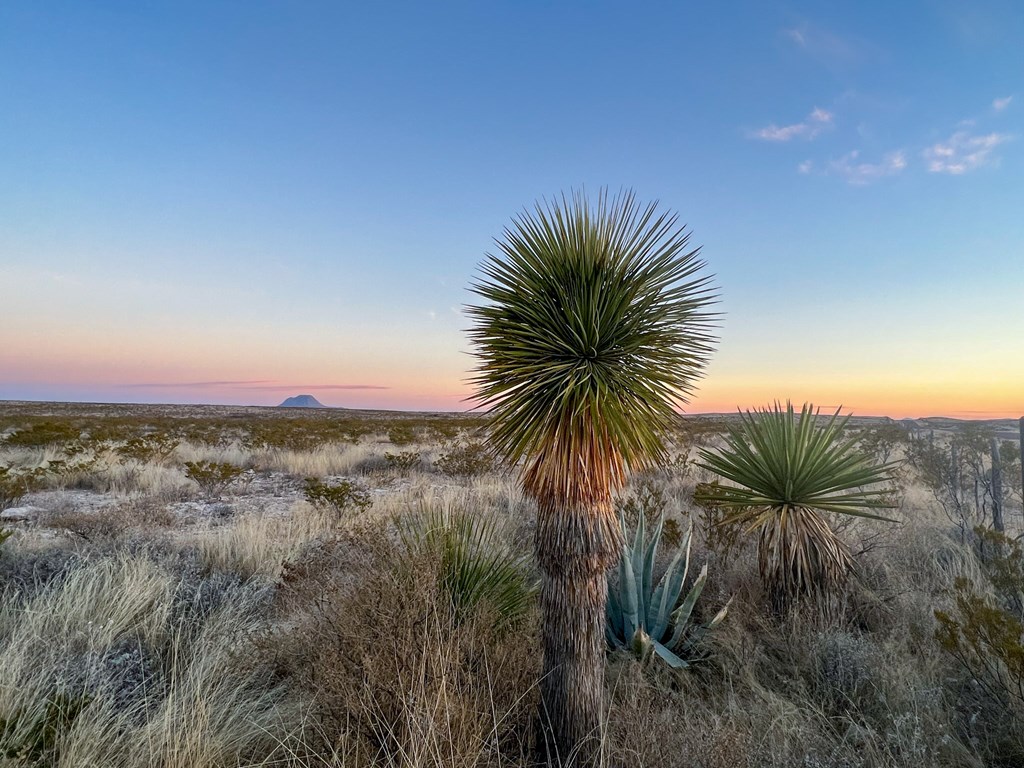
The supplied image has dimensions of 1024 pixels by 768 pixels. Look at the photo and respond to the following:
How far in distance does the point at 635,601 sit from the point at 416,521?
2119 mm

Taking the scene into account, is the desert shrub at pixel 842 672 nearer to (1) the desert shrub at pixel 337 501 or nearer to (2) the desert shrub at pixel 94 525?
(1) the desert shrub at pixel 337 501

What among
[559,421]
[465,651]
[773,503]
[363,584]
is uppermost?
[559,421]

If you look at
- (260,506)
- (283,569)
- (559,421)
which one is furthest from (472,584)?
(260,506)

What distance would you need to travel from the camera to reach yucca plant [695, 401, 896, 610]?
4750 mm

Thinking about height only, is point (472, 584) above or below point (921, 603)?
above

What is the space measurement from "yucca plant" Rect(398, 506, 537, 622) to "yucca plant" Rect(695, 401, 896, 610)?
212 cm

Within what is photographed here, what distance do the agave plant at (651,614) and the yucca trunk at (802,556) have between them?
677 mm

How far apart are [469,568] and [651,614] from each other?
1962 mm

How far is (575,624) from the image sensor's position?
3.13 metres

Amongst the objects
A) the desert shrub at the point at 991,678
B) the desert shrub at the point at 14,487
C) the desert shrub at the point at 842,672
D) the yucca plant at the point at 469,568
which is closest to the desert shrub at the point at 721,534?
the desert shrub at the point at 842,672

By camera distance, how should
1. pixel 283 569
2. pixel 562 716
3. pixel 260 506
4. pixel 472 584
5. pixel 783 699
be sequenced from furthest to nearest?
pixel 260 506 → pixel 283 569 → pixel 472 584 → pixel 783 699 → pixel 562 716

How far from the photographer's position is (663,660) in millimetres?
4578

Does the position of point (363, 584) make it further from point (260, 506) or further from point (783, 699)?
point (260, 506)

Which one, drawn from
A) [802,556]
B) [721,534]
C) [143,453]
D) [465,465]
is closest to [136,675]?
[802,556]
